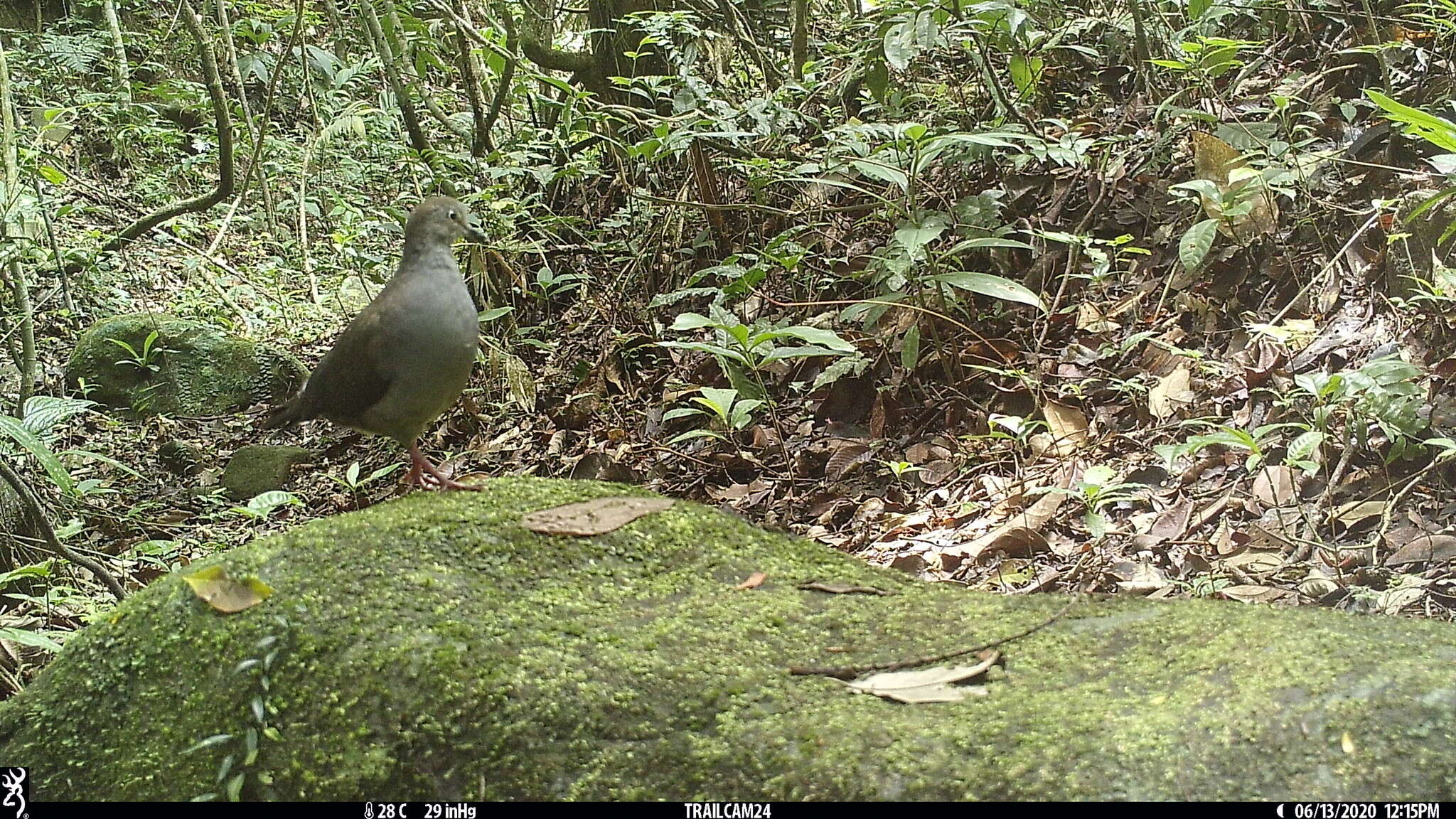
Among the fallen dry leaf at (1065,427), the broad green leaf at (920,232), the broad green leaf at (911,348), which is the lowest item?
the fallen dry leaf at (1065,427)

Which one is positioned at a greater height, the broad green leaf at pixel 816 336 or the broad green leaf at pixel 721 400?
the broad green leaf at pixel 816 336

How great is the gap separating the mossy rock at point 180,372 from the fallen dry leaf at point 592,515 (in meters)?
5.84

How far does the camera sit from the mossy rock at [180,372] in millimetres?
7895

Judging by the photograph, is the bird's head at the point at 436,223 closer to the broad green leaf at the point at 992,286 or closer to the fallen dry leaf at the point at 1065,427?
the broad green leaf at the point at 992,286

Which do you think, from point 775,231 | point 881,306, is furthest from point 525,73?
point 881,306

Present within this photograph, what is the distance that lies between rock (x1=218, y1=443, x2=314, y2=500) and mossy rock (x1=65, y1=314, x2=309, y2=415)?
47.2 inches

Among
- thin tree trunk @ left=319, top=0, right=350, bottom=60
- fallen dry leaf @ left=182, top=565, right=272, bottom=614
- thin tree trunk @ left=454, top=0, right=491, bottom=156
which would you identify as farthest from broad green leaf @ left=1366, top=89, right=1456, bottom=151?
thin tree trunk @ left=319, top=0, right=350, bottom=60

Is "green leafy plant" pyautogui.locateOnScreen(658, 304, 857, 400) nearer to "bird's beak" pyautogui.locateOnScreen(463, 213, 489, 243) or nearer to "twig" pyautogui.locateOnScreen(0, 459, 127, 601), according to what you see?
"bird's beak" pyautogui.locateOnScreen(463, 213, 489, 243)

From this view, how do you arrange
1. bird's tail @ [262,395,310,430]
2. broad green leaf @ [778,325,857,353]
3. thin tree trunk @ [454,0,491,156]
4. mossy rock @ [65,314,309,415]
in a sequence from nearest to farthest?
broad green leaf @ [778,325,857,353], bird's tail @ [262,395,310,430], thin tree trunk @ [454,0,491,156], mossy rock @ [65,314,309,415]

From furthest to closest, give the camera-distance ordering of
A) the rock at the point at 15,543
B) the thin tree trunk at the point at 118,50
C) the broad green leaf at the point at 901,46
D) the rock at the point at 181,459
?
the thin tree trunk at the point at 118,50 < the rock at the point at 181,459 < the broad green leaf at the point at 901,46 < the rock at the point at 15,543

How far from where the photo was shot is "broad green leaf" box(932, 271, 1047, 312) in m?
3.83

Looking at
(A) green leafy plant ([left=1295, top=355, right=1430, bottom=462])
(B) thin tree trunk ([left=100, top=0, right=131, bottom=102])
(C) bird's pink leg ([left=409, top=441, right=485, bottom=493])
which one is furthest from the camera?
(B) thin tree trunk ([left=100, top=0, right=131, bottom=102])

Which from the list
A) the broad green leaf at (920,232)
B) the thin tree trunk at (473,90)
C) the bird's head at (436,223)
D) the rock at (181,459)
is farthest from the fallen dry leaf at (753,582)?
the rock at (181,459)

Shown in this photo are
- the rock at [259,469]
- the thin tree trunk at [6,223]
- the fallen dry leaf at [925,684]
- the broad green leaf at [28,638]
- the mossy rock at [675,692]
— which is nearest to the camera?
the mossy rock at [675,692]
